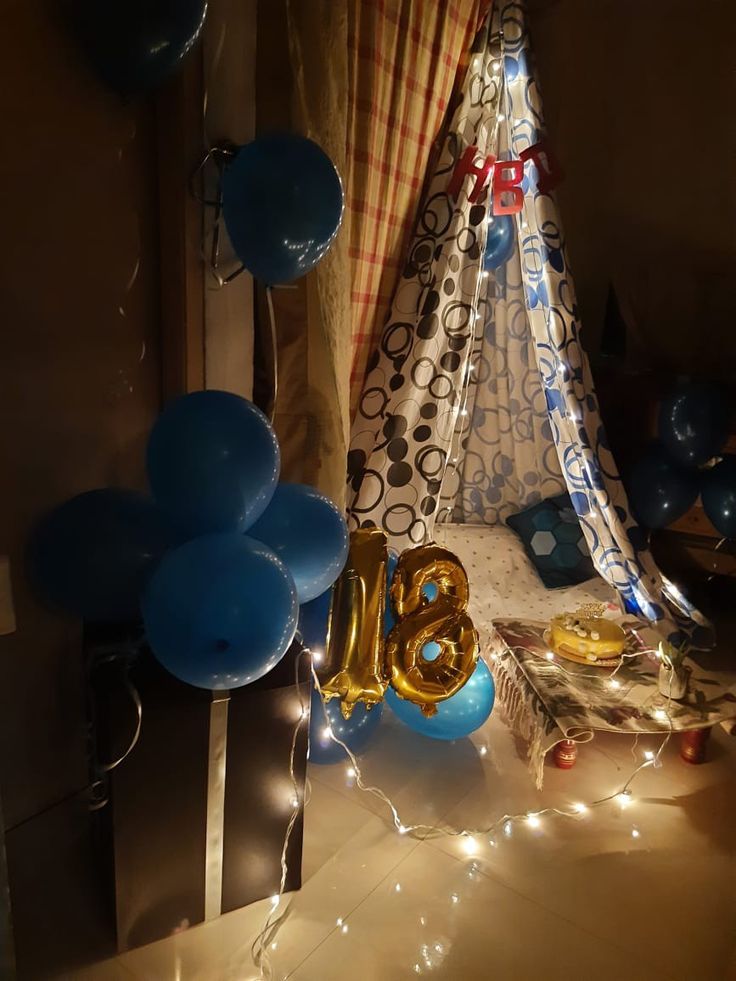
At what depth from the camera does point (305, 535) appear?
1.27 metres

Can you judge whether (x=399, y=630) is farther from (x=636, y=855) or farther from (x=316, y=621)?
(x=636, y=855)

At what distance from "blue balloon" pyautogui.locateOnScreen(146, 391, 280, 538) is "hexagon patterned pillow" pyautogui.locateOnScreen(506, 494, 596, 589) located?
1.71 m

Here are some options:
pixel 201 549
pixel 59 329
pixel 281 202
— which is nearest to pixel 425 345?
pixel 281 202

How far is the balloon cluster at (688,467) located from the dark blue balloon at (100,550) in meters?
1.84

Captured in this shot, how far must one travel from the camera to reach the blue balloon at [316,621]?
156 cm

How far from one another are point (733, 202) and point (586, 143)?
0.61 meters

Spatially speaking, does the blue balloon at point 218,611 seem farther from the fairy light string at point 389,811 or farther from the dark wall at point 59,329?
the dark wall at point 59,329

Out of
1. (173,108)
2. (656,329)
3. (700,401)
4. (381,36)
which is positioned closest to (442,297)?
(381,36)

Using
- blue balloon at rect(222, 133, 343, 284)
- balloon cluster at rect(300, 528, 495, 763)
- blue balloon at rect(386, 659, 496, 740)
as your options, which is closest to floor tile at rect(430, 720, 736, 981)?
blue balloon at rect(386, 659, 496, 740)

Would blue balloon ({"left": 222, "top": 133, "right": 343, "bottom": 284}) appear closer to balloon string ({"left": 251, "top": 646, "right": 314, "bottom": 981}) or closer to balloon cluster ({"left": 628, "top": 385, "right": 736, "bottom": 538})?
balloon string ({"left": 251, "top": 646, "right": 314, "bottom": 981})

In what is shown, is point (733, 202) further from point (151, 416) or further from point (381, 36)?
point (151, 416)

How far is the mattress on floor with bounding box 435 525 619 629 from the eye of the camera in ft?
7.98

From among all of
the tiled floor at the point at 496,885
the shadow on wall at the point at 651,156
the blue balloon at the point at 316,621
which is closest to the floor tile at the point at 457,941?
the tiled floor at the point at 496,885

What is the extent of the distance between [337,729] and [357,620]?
14.1 inches
